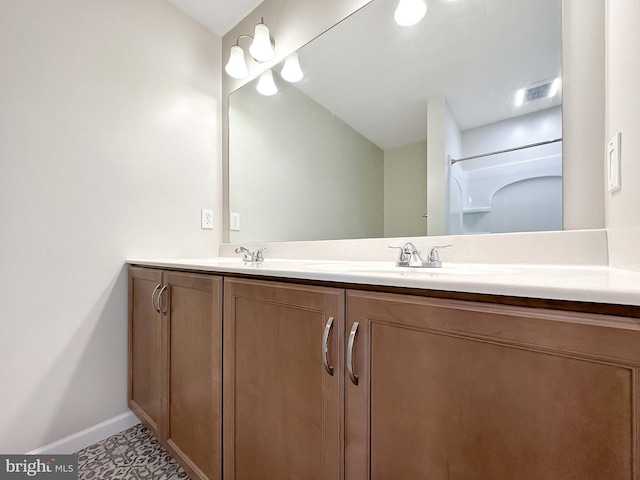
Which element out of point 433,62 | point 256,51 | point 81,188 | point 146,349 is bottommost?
point 146,349

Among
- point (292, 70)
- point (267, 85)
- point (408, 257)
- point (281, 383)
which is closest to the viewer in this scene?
point (281, 383)

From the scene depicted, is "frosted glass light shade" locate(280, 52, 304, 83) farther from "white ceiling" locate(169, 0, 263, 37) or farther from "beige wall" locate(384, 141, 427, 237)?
"beige wall" locate(384, 141, 427, 237)

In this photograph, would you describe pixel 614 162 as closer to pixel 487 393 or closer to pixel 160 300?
pixel 487 393

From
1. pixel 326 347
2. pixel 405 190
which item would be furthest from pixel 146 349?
pixel 405 190

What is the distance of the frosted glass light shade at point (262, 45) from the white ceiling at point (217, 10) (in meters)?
0.25

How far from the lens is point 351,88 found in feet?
4.64

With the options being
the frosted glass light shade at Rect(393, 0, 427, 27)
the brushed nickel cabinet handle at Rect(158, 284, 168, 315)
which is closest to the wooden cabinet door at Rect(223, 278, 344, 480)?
the brushed nickel cabinet handle at Rect(158, 284, 168, 315)

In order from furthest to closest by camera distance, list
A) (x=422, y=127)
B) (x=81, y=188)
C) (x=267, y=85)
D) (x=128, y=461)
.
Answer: (x=267, y=85), (x=81, y=188), (x=128, y=461), (x=422, y=127)

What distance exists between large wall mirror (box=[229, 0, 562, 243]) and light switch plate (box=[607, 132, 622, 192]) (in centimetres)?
15

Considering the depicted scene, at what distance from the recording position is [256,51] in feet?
5.48

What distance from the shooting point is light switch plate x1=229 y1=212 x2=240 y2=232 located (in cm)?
192

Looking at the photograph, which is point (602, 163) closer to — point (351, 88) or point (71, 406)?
point (351, 88)

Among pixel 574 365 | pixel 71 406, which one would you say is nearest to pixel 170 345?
pixel 71 406

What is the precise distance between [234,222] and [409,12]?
1.41 metres
